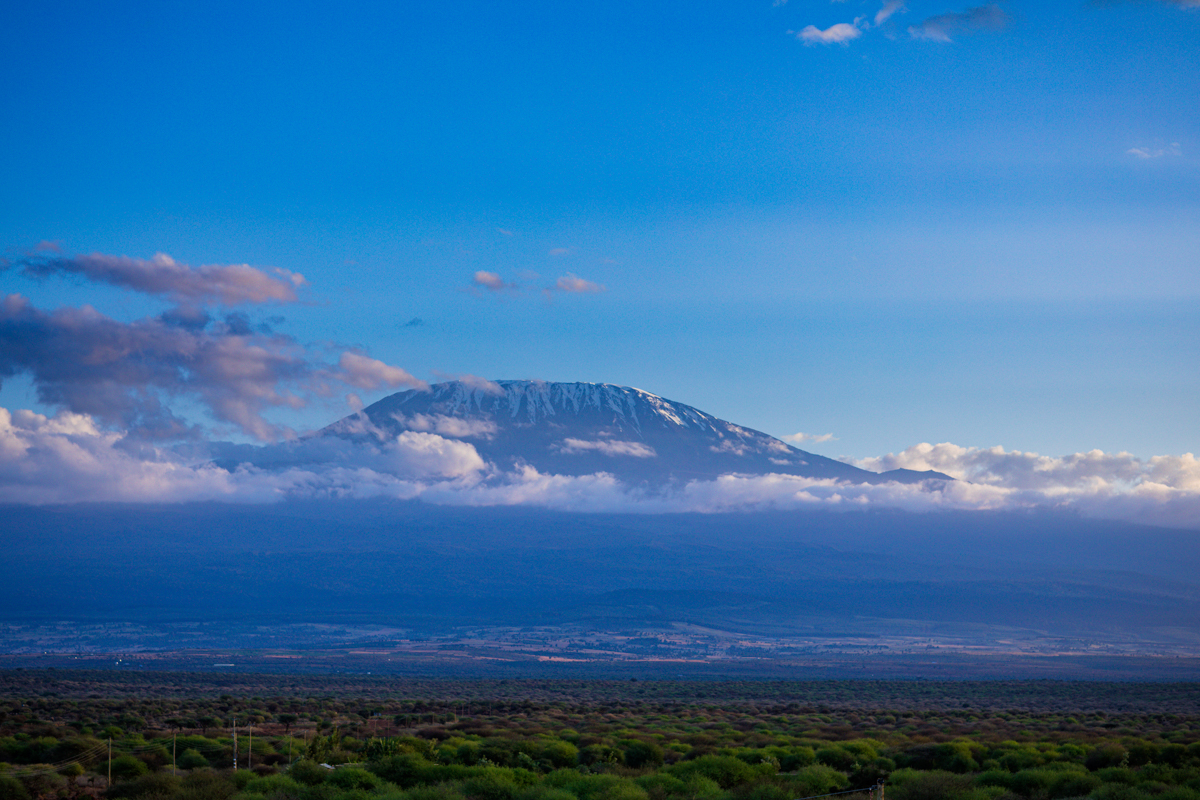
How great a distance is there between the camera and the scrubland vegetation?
2069 cm

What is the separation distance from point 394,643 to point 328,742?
499ft

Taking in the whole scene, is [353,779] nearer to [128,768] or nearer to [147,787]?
[147,787]

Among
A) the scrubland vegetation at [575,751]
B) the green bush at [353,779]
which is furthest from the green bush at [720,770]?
the green bush at [353,779]

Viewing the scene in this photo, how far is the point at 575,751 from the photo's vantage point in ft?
84.8

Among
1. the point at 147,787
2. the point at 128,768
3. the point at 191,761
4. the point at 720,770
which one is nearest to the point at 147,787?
the point at 147,787

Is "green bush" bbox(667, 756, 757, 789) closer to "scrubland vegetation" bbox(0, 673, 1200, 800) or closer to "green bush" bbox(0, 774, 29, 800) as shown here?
A: "scrubland vegetation" bbox(0, 673, 1200, 800)

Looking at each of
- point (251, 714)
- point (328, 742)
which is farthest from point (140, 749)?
point (251, 714)

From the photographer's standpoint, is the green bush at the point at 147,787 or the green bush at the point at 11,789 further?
the green bush at the point at 11,789

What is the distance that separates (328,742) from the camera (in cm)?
2644

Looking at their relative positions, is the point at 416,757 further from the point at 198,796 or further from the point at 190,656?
the point at 190,656

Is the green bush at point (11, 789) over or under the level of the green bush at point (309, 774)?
under

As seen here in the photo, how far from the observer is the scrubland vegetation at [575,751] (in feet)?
67.9

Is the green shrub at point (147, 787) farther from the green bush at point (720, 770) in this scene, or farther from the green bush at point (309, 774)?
the green bush at point (720, 770)

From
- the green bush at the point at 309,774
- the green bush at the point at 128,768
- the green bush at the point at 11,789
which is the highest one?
the green bush at the point at 309,774
